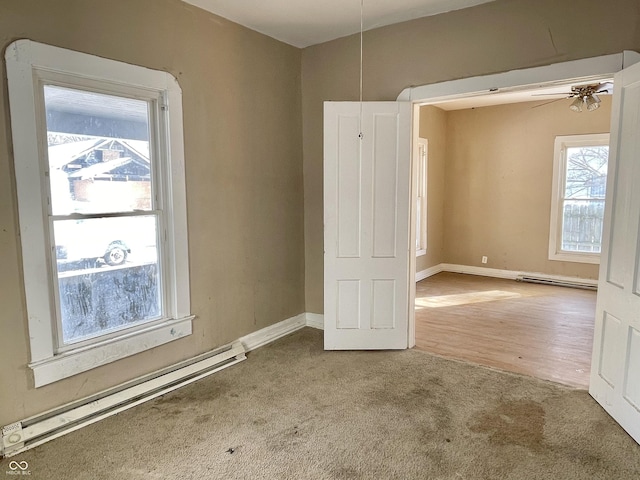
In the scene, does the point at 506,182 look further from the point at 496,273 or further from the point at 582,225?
the point at 496,273

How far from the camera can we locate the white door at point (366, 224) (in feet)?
11.6

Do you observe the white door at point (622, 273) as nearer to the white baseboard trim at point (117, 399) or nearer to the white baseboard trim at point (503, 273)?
the white baseboard trim at point (117, 399)

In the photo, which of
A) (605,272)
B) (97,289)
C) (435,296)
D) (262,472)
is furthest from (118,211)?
(435,296)

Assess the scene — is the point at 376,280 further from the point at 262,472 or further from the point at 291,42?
the point at 291,42

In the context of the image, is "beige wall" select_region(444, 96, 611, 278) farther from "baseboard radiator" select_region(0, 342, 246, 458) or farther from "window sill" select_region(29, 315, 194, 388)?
"window sill" select_region(29, 315, 194, 388)

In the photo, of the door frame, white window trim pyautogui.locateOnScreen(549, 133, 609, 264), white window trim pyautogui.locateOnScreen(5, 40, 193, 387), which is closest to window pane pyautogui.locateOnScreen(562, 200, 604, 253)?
white window trim pyautogui.locateOnScreen(549, 133, 609, 264)

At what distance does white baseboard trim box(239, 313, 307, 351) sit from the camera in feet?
12.5

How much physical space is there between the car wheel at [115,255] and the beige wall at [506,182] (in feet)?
18.8

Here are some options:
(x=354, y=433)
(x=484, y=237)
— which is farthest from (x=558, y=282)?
(x=354, y=433)

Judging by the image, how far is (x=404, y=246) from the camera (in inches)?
143

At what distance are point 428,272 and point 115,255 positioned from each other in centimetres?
525

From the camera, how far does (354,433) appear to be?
97.9 inches

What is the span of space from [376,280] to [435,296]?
2.37 m

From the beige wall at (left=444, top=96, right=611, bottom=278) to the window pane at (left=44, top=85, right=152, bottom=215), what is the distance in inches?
217
